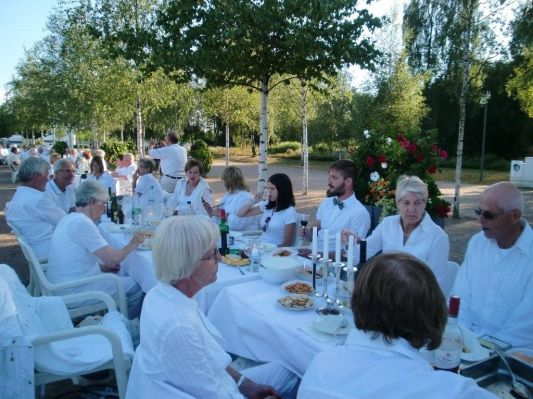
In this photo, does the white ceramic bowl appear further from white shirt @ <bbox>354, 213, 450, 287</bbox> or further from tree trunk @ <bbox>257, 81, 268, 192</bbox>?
tree trunk @ <bbox>257, 81, 268, 192</bbox>

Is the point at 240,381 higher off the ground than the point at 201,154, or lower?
lower

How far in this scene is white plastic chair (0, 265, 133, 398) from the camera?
2270 mm

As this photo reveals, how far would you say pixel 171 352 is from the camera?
1657mm

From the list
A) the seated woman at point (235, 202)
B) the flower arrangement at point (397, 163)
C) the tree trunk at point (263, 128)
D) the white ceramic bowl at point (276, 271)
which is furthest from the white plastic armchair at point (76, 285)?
the tree trunk at point (263, 128)

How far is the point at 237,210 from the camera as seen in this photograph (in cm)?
545

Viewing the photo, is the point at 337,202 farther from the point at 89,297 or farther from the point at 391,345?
the point at 391,345

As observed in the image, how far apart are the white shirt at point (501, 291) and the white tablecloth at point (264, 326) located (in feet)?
3.20

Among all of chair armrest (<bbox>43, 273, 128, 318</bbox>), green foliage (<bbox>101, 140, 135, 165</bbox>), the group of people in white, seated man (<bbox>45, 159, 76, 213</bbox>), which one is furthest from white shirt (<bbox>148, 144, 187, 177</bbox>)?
green foliage (<bbox>101, 140, 135, 165</bbox>)

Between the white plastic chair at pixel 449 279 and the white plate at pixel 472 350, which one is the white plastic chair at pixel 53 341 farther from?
the white plastic chair at pixel 449 279

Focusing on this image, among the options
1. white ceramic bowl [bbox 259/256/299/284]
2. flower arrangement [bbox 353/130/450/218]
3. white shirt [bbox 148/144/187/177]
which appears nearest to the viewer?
white ceramic bowl [bbox 259/256/299/284]

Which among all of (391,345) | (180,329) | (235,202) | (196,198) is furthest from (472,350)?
(196,198)

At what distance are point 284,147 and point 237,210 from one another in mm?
33187

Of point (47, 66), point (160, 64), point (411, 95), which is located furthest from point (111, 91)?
point (411, 95)

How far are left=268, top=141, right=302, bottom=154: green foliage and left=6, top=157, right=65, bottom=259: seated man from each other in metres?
33.6
